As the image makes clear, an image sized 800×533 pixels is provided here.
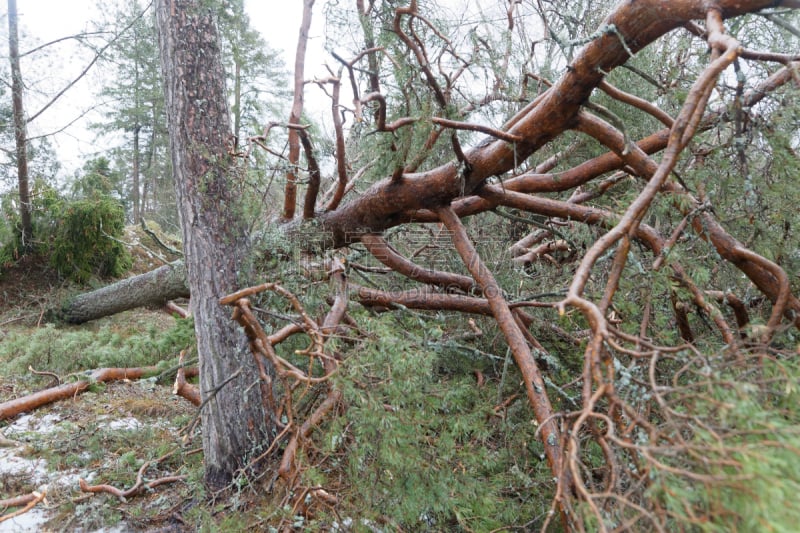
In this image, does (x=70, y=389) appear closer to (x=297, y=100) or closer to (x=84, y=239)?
(x=297, y=100)

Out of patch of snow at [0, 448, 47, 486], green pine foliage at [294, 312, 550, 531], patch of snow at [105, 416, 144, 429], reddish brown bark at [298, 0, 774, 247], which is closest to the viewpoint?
reddish brown bark at [298, 0, 774, 247]

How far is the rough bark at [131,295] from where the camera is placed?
16.8 ft

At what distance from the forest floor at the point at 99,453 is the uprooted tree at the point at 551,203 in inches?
15.3

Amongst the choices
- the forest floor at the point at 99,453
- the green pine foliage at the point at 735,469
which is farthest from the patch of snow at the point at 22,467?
the green pine foliage at the point at 735,469

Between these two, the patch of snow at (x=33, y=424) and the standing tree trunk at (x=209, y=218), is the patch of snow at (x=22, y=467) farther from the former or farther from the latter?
the standing tree trunk at (x=209, y=218)

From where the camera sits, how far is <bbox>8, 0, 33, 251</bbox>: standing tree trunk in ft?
20.3

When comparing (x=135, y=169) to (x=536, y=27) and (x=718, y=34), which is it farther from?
(x=718, y=34)

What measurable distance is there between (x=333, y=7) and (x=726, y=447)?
301 cm

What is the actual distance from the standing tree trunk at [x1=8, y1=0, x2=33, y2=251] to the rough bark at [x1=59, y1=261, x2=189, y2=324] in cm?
173

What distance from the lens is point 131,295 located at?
541 cm

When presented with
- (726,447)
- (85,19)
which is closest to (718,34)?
(726,447)

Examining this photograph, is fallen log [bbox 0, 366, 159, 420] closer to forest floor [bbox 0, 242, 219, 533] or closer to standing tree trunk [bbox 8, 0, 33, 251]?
forest floor [bbox 0, 242, 219, 533]

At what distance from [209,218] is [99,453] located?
1846 mm

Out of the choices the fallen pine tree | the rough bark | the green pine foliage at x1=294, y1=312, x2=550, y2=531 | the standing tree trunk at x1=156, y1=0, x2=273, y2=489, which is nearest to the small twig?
the standing tree trunk at x1=156, y1=0, x2=273, y2=489
